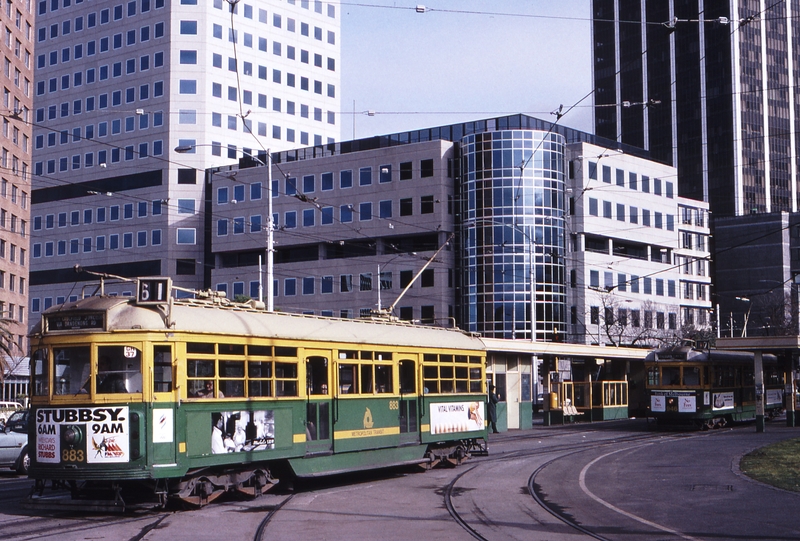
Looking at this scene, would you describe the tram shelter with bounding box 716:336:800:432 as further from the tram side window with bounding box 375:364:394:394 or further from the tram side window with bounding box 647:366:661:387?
the tram side window with bounding box 375:364:394:394

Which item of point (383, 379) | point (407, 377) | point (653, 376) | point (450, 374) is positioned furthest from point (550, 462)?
point (653, 376)

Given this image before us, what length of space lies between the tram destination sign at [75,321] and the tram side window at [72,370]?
12.8 inches

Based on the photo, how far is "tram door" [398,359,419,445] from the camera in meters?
20.8

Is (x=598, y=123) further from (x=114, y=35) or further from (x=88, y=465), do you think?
(x=88, y=465)

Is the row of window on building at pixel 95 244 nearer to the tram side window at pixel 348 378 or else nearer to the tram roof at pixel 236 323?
the tram roof at pixel 236 323

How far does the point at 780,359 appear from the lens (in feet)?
159

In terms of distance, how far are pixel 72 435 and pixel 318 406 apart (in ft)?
15.9

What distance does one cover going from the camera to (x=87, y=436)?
48.1 ft

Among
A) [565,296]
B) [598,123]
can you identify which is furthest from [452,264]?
[598,123]

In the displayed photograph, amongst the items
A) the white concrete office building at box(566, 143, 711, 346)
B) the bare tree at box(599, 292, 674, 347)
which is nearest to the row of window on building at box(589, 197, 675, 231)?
the white concrete office building at box(566, 143, 711, 346)

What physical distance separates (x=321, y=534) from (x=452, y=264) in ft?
195

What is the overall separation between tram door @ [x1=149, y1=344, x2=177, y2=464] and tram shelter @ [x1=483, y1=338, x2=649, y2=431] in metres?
22.5

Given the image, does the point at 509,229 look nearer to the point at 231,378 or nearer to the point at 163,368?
the point at 231,378

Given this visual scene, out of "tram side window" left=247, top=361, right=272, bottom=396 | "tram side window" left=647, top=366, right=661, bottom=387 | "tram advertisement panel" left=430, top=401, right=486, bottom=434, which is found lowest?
"tram advertisement panel" left=430, top=401, right=486, bottom=434
